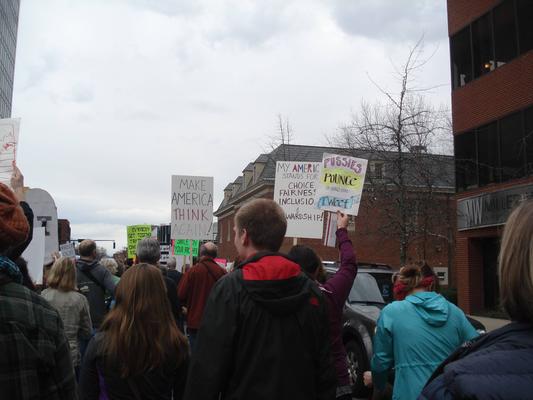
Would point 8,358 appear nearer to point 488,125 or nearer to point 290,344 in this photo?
point 290,344

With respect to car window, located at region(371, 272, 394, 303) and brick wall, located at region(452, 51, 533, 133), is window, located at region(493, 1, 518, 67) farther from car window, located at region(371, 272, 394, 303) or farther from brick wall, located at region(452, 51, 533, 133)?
car window, located at region(371, 272, 394, 303)

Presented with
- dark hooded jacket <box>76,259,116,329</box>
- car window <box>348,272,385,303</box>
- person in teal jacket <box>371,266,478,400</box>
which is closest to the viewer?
person in teal jacket <box>371,266,478,400</box>

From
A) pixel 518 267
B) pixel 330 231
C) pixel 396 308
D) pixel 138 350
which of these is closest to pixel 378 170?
pixel 330 231

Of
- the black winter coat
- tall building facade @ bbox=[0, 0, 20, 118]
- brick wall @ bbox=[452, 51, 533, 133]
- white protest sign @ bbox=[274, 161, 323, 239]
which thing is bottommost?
the black winter coat

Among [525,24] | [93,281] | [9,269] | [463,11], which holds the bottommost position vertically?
[93,281]

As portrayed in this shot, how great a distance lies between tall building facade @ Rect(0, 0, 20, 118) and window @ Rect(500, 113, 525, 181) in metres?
64.6

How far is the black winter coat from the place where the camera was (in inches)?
53.2

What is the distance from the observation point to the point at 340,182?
25.5 feet

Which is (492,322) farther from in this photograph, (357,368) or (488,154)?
(357,368)

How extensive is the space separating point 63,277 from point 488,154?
1769 cm

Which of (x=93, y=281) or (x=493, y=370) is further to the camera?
(x=93, y=281)

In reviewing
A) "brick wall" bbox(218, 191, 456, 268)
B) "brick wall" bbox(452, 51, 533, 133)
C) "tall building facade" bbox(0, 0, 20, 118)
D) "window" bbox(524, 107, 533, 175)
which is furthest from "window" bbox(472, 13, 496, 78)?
"tall building facade" bbox(0, 0, 20, 118)

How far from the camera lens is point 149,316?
10.6 feet

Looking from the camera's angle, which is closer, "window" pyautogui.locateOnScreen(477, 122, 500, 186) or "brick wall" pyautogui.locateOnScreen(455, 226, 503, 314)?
"window" pyautogui.locateOnScreen(477, 122, 500, 186)
